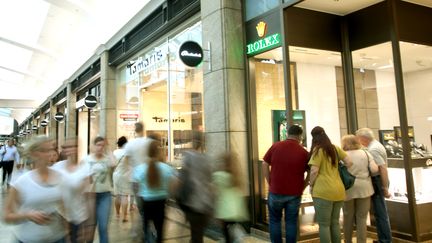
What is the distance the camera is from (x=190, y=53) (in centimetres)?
599

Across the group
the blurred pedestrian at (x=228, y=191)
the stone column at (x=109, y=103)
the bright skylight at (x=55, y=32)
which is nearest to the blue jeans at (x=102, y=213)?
the blurred pedestrian at (x=228, y=191)

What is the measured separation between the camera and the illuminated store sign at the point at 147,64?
336 inches

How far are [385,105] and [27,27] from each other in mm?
15085

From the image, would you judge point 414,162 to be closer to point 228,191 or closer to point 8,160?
point 228,191

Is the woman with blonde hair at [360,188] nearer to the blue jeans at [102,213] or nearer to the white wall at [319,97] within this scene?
the white wall at [319,97]

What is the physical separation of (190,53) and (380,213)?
375 cm

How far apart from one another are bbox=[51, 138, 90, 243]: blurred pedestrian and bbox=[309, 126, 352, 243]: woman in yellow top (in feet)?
8.14

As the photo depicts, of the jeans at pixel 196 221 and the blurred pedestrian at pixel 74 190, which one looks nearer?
the blurred pedestrian at pixel 74 190

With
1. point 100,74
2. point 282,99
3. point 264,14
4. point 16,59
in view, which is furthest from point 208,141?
point 16,59

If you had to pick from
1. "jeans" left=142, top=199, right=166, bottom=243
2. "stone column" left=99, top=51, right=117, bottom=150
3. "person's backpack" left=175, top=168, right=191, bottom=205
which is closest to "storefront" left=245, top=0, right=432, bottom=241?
"jeans" left=142, top=199, right=166, bottom=243

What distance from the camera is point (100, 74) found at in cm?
1234

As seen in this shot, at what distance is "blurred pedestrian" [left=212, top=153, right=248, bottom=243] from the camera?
11.5ft

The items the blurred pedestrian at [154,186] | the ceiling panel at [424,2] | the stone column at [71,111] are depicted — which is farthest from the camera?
the stone column at [71,111]

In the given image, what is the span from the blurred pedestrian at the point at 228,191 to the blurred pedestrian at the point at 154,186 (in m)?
0.64
